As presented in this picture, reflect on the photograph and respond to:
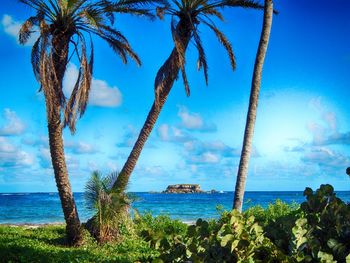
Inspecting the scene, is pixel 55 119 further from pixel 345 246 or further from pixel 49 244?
pixel 345 246

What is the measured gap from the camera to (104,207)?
54.6 ft

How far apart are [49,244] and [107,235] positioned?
1.80 metres

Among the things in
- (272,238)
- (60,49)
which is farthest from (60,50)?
(272,238)

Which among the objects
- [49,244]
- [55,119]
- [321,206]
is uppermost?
Answer: [55,119]

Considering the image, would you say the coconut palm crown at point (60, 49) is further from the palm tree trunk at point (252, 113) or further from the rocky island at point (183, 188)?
the rocky island at point (183, 188)

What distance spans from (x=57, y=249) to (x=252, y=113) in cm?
662

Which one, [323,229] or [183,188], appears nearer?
[323,229]

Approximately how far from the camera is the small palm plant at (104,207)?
16.7 m

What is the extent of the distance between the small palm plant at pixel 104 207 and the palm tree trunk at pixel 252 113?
435 centimetres

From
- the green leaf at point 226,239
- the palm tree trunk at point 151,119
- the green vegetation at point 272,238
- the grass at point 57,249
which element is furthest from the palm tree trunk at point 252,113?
the green leaf at point 226,239

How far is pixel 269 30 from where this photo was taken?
49.0ft

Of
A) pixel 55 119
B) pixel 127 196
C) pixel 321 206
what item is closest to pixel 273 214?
pixel 127 196

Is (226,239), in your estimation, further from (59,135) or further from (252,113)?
(59,135)

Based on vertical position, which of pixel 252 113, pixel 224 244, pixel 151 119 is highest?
pixel 151 119
